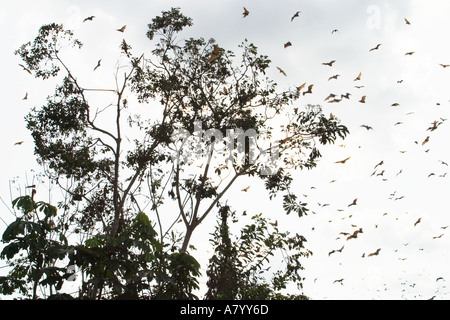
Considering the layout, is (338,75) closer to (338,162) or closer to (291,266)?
(338,162)

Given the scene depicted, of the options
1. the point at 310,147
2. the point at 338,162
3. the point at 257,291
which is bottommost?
the point at 257,291

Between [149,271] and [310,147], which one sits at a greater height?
[310,147]

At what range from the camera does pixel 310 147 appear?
48.8 feet

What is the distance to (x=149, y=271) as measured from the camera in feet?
21.7

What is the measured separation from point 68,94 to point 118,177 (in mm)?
3080

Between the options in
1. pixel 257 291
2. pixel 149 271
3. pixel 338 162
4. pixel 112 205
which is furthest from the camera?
pixel 112 205
